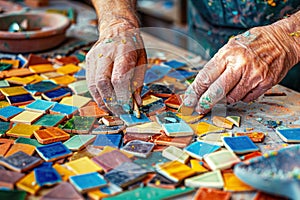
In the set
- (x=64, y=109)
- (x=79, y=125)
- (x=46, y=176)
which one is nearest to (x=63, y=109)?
(x=64, y=109)

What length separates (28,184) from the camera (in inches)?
32.8

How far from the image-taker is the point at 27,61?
1.48 meters

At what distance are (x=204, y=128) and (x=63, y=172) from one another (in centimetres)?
37

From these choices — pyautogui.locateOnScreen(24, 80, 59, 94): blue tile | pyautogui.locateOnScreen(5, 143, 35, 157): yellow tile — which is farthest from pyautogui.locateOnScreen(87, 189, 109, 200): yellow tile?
pyautogui.locateOnScreen(24, 80, 59, 94): blue tile

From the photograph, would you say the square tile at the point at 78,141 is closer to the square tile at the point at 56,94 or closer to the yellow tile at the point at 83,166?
the yellow tile at the point at 83,166

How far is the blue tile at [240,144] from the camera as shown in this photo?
37.3 inches

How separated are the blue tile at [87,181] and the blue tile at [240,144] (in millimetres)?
301

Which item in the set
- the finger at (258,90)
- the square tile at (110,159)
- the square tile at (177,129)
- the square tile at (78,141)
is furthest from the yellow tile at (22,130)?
the finger at (258,90)

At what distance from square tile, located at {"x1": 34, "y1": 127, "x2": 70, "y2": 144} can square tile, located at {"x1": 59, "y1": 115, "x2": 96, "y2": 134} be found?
0.08 ft

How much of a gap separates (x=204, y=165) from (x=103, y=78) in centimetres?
35

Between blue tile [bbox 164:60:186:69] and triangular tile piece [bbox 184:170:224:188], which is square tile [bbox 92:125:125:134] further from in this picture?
blue tile [bbox 164:60:186:69]

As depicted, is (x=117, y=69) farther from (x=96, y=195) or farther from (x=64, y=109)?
(x=96, y=195)

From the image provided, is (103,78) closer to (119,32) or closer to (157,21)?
(119,32)

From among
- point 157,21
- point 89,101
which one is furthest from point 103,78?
point 157,21
